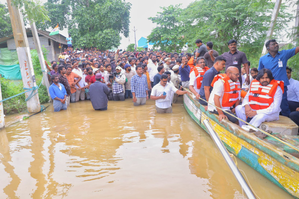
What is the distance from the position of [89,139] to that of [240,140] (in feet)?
10.8

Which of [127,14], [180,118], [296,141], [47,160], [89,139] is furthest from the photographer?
[127,14]

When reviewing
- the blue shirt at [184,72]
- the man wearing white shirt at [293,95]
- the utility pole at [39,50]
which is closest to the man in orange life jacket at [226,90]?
the man wearing white shirt at [293,95]

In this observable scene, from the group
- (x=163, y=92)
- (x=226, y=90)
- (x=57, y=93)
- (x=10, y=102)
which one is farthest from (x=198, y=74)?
(x=10, y=102)

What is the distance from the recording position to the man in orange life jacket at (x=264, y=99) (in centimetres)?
434

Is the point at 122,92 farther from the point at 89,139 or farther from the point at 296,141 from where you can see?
A: the point at 296,141

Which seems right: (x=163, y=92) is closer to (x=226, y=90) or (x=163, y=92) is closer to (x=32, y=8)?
(x=226, y=90)

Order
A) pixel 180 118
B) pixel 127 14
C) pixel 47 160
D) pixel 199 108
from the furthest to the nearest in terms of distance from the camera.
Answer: pixel 127 14
pixel 180 118
pixel 199 108
pixel 47 160

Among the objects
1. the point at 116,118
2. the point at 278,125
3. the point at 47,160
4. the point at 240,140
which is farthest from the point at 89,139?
the point at 278,125

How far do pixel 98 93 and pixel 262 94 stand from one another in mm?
5226

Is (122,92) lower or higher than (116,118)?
higher

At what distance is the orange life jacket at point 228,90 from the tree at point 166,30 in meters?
21.6

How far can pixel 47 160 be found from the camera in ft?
14.2

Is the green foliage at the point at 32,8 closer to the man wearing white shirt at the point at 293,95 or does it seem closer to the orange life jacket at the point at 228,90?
the orange life jacket at the point at 228,90

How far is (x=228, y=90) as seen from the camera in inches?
186
